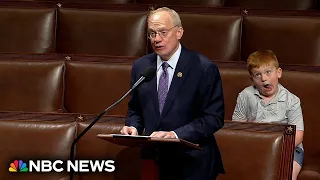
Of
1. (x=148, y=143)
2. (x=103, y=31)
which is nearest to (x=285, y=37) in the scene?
(x=103, y=31)

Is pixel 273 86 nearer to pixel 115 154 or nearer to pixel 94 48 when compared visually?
pixel 115 154

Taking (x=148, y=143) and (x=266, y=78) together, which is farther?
(x=266, y=78)

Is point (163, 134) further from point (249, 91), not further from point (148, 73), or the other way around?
point (249, 91)

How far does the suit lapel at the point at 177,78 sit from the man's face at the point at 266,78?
0.54 ft

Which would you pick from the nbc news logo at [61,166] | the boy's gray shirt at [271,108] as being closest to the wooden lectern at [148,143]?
the nbc news logo at [61,166]

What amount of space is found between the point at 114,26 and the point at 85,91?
0.47 feet

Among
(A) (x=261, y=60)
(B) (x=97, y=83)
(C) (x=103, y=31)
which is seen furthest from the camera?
(C) (x=103, y=31)

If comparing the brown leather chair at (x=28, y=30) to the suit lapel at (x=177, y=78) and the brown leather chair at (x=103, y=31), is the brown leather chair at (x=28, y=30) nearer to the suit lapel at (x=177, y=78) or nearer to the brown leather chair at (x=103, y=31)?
the brown leather chair at (x=103, y=31)

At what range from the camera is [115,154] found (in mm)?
840

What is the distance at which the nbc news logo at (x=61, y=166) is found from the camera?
83cm

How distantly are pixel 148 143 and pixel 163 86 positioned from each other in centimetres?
12

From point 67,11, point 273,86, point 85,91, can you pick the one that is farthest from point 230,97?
point 67,11

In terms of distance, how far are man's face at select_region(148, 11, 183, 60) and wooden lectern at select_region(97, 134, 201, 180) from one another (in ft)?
0.35

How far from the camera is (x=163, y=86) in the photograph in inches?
30.1
